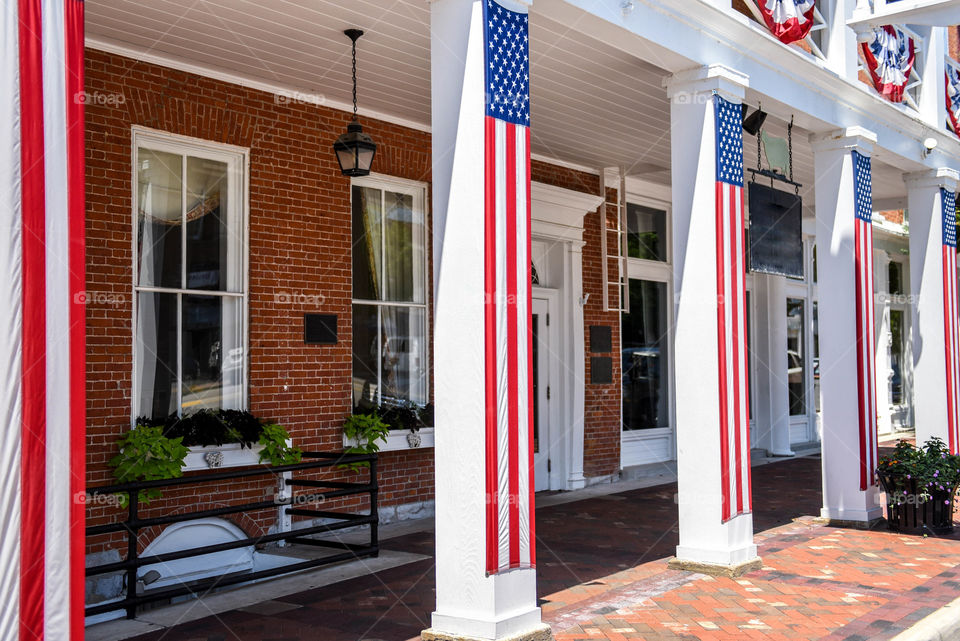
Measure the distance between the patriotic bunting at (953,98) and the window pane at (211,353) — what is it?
9443 mm

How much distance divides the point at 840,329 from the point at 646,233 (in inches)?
180

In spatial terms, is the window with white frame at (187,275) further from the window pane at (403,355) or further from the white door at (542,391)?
the white door at (542,391)

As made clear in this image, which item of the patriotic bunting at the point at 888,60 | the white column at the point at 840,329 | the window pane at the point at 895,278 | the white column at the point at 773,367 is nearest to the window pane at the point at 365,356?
the white column at the point at 840,329

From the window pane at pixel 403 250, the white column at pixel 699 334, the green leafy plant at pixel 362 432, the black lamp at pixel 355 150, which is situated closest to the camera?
the white column at pixel 699 334

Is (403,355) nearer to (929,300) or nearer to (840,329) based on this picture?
(840,329)

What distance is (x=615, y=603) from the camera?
613 centimetres

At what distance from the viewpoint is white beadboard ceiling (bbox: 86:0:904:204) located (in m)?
6.38

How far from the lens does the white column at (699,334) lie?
6934mm

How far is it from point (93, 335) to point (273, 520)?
2310 millimetres

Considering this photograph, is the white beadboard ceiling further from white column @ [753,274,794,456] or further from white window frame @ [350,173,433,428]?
white column @ [753,274,794,456]

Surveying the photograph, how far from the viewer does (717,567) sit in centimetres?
686

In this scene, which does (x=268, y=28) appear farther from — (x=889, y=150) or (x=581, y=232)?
(x=889, y=150)

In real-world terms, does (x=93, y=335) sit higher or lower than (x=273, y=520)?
higher

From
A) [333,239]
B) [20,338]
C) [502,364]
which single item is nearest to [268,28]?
[333,239]
